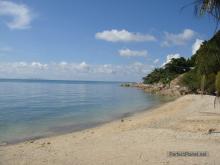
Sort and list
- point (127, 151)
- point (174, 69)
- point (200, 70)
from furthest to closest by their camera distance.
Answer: point (174, 69), point (127, 151), point (200, 70)

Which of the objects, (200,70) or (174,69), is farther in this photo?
(174,69)

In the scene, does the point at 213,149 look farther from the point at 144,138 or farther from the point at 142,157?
the point at 144,138

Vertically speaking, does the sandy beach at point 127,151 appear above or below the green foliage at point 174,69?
below

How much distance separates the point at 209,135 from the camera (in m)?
14.4

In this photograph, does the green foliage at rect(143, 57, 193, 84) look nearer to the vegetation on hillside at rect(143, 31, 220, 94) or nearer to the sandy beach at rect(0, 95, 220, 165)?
the vegetation on hillside at rect(143, 31, 220, 94)

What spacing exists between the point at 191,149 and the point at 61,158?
4.55 meters

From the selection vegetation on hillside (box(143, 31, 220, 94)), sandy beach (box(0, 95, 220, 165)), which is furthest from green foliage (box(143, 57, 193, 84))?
sandy beach (box(0, 95, 220, 165))

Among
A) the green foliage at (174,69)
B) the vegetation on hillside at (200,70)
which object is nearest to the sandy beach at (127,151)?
the vegetation on hillside at (200,70)

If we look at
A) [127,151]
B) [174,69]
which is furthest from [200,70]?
[174,69]

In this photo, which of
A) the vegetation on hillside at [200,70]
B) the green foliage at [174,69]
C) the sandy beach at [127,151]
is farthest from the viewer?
the green foliage at [174,69]

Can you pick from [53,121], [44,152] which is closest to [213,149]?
[44,152]

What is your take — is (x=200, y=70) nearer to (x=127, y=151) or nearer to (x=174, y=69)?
(x=127, y=151)

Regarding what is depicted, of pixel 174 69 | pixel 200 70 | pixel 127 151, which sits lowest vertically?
pixel 127 151

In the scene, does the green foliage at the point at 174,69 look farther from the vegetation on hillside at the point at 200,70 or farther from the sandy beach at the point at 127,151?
the sandy beach at the point at 127,151
